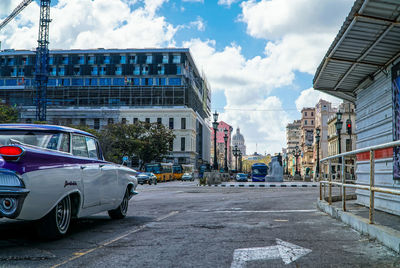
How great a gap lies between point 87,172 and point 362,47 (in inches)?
264

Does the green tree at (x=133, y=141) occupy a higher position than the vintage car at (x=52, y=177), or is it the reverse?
the green tree at (x=133, y=141)

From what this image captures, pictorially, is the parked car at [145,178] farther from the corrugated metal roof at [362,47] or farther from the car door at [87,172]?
the car door at [87,172]

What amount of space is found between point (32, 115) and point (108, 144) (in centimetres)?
3591

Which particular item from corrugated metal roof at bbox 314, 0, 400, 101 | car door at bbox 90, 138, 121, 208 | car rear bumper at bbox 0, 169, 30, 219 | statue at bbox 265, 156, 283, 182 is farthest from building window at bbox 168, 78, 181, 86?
car rear bumper at bbox 0, 169, 30, 219

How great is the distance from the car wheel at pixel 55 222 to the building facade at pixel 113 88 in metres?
86.2

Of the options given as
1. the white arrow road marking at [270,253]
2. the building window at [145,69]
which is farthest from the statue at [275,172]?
the building window at [145,69]

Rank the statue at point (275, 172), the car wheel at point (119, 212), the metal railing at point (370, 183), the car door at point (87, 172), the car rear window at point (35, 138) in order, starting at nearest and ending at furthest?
the metal railing at point (370, 183)
the car rear window at point (35, 138)
the car door at point (87, 172)
the car wheel at point (119, 212)
the statue at point (275, 172)

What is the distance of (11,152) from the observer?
5.16 meters

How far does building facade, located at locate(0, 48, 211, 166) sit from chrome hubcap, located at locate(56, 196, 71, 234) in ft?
283

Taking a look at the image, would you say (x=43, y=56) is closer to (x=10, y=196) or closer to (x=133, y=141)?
(x=133, y=141)

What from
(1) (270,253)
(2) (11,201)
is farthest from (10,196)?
(1) (270,253)

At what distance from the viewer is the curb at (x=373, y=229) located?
526cm

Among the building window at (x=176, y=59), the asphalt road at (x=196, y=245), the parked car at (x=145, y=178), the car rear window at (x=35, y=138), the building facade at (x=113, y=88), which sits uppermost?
the building window at (x=176, y=59)

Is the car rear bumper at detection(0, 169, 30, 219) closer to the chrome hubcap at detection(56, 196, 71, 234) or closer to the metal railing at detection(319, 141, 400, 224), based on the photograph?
the chrome hubcap at detection(56, 196, 71, 234)
